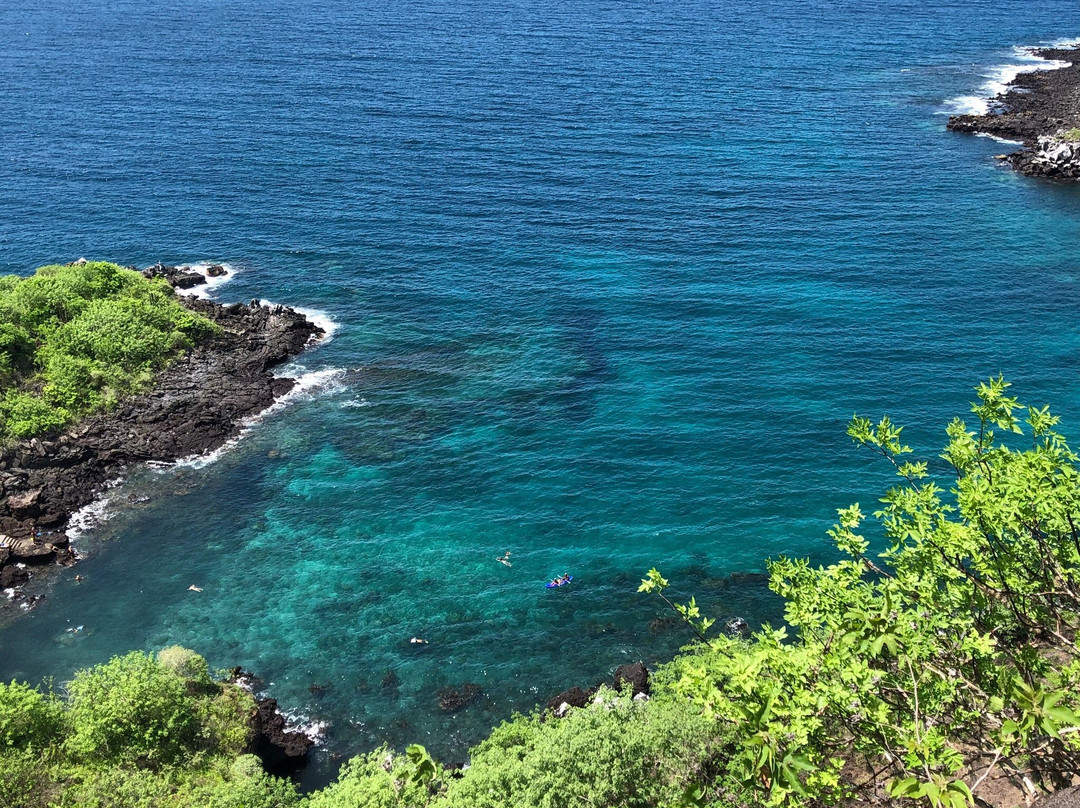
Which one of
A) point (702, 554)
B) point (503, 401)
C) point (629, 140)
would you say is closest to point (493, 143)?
point (629, 140)

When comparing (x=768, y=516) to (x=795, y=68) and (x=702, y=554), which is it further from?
(x=795, y=68)

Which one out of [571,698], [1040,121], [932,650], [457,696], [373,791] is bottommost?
[457,696]

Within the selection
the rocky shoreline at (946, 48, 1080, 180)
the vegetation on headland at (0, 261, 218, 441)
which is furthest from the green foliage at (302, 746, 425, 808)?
the rocky shoreline at (946, 48, 1080, 180)

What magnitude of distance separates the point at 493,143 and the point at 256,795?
11197 centimetres

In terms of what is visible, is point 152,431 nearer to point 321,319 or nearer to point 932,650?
point 321,319

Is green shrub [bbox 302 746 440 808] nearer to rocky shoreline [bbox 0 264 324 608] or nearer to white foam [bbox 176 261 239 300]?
rocky shoreline [bbox 0 264 324 608]

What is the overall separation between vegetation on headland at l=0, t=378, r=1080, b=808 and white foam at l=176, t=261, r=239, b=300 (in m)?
59.4

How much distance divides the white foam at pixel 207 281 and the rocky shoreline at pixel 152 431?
140 inches

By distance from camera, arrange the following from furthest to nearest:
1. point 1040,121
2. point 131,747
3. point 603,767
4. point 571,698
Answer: point 1040,121
point 571,698
point 131,747
point 603,767

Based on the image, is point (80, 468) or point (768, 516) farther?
point (80, 468)

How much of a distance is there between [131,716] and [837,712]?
35763 mm

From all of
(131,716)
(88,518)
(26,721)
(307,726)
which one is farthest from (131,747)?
(88,518)

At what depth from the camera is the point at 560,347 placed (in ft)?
291

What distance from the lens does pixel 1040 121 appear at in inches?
5522
